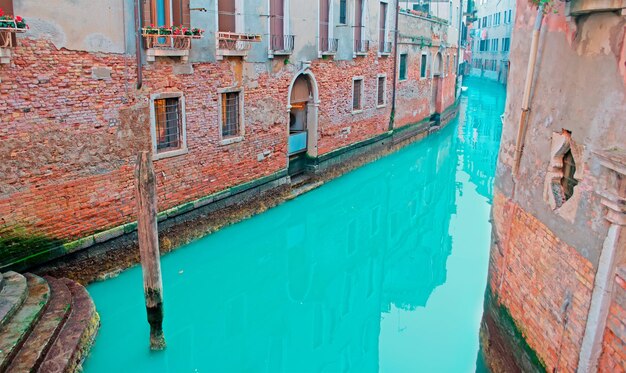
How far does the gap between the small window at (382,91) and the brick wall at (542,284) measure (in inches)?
481

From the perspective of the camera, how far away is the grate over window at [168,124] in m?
9.44

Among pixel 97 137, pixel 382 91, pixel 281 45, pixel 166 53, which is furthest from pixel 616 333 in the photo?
pixel 382 91

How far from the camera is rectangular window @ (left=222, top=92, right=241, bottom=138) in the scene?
10.9 metres

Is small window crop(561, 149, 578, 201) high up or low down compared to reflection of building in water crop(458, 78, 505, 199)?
up

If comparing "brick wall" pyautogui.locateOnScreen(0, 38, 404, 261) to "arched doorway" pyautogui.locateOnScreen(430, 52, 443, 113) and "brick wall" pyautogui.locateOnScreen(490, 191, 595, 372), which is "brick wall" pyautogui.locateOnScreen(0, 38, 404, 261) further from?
"arched doorway" pyautogui.locateOnScreen(430, 52, 443, 113)

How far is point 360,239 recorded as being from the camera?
11.4 metres

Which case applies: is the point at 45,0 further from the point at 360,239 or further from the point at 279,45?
the point at 360,239

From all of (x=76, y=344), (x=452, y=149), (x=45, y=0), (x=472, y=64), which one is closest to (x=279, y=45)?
(x=45, y=0)

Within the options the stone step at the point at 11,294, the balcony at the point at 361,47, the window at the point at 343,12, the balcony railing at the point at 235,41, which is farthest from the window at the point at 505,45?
the stone step at the point at 11,294

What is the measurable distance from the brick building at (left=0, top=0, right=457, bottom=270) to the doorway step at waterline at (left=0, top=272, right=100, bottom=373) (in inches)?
33.0

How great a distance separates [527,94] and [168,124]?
6228 mm

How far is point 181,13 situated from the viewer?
9602 mm

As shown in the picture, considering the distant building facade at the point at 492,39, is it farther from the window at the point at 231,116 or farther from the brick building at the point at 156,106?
the window at the point at 231,116

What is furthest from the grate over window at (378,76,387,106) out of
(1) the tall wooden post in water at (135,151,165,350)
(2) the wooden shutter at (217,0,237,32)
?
(1) the tall wooden post in water at (135,151,165,350)
